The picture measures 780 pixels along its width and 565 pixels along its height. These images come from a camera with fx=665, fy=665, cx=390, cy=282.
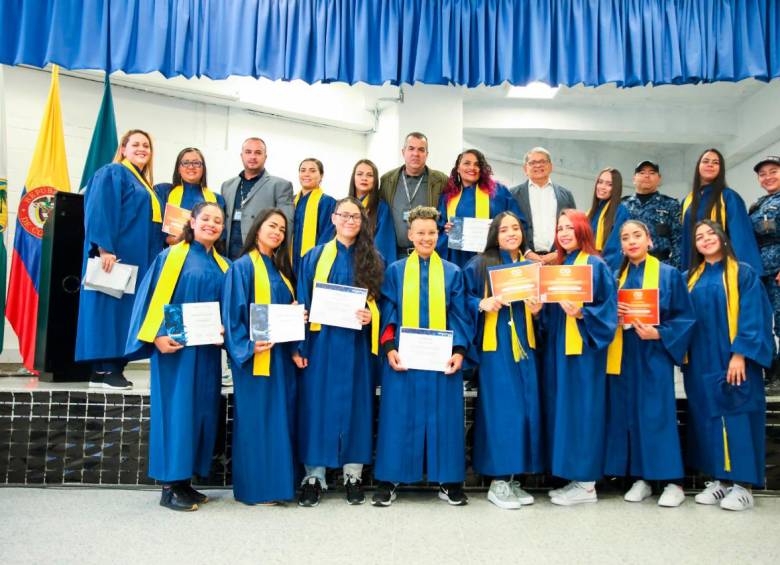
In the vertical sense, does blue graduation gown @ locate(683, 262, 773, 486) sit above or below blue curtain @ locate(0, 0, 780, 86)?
below

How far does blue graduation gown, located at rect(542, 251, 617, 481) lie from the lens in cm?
357

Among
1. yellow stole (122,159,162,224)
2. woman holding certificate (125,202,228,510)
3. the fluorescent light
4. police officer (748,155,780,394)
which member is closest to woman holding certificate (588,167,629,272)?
police officer (748,155,780,394)

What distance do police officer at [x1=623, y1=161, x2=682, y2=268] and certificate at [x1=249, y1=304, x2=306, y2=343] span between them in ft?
8.77

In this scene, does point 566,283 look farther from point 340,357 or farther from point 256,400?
point 256,400

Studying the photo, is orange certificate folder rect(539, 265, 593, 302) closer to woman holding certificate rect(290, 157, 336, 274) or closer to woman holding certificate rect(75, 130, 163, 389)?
woman holding certificate rect(290, 157, 336, 274)

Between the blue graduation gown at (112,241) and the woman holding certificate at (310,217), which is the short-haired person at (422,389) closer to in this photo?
the woman holding certificate at (310,217)

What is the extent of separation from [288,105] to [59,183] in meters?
2.98

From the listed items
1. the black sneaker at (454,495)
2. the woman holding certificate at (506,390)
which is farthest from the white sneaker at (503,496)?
the black sneaker at (454,495)

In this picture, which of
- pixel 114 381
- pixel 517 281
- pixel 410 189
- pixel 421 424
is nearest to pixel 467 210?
pixel 410 189

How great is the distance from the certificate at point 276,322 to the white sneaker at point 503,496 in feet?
4.36

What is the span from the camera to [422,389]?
356cm

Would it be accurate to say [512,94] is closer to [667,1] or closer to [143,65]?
[667,1]

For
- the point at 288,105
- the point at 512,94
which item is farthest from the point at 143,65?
the point at 512,94

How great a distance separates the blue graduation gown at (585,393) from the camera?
11.7ft
